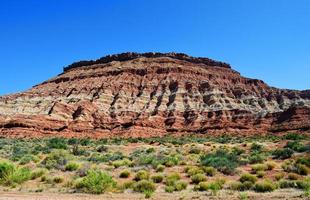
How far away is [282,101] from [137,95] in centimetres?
3277

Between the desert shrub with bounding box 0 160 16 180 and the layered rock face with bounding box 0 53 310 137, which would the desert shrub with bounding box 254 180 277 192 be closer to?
the desert shrub with bounding box 0 160 16 180

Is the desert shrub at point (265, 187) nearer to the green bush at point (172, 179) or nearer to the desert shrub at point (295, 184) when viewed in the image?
the desert shrub at point (295, 184)

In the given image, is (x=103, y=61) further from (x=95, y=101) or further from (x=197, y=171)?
(x=197, y=171)

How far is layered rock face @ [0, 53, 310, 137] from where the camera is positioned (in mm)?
79438

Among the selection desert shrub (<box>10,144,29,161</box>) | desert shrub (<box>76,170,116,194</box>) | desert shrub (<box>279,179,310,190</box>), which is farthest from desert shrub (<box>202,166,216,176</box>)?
desert shrub (<box>10,144,29,161</box>)

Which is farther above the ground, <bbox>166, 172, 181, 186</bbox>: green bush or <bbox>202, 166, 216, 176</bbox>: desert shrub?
<bbox>202, 166, 216, 176</bbox>: desert shrub

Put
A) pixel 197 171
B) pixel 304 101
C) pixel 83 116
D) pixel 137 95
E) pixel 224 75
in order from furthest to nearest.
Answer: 1. pixel 224 75
2. pixel 137 95
3. pixel 304 101
4. pixel 83 116
5. pixel 197 171

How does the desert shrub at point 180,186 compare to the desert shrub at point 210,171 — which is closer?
the desert shrub at point 180,186

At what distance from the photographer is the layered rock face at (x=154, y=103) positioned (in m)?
79.4

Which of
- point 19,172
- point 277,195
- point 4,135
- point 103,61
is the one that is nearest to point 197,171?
point 277,195

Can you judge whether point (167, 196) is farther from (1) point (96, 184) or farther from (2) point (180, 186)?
(1) point (96, 184)

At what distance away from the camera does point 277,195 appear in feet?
49.7

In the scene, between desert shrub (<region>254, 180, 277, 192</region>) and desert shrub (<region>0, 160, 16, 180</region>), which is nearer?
desert shrub (<region>254, 180, 277, 192</region>)

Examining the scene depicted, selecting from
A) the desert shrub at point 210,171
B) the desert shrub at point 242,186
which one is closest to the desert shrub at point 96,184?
the desert shrub at point 242,186
